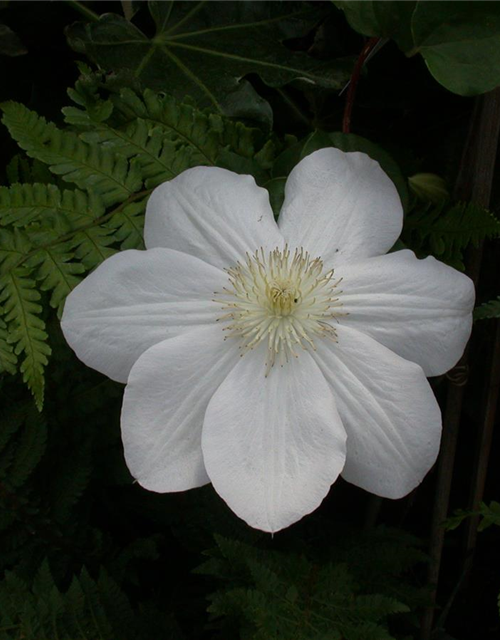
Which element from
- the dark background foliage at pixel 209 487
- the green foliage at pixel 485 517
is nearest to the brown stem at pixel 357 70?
the dark background foliage at pixel 209 487

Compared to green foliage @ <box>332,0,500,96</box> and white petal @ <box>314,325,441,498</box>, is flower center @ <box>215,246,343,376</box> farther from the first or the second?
green foliage @ <box>332,0,500,96</box>

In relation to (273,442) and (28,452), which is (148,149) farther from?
(28,452)

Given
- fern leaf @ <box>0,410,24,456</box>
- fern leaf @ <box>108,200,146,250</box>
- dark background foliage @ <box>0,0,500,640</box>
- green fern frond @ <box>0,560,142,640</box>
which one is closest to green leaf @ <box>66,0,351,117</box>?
dark background foliage @ <box>0,0,500,640</box>

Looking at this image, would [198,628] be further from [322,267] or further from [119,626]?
[322,267]

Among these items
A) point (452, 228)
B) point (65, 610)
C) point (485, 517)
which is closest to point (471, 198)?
point (452, 228)

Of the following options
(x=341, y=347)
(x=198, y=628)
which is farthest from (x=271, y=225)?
(x=198, y=628)
